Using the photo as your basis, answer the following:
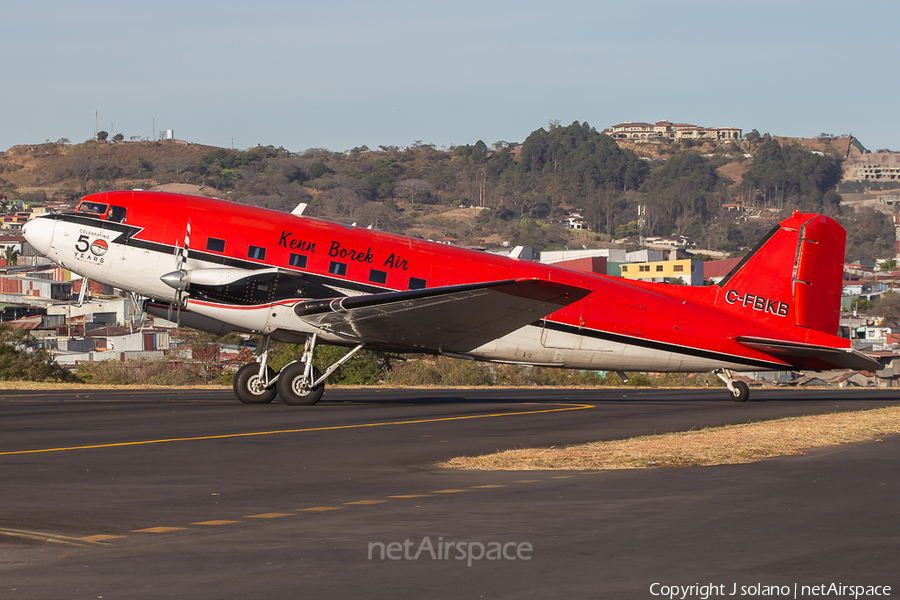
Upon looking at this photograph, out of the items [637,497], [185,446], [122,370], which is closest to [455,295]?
[185,446]

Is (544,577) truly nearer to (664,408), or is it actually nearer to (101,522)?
(101,522)

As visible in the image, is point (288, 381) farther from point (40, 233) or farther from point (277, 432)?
point (40, 233)

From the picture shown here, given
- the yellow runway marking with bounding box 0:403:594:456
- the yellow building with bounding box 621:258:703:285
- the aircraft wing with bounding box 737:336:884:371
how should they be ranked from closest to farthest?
the yellow runway marking with bounding box 0:403:594:456 < the aircraft wing with bounding box 737:336:884:371 < the yellow building with bounding box 621:258:703:285

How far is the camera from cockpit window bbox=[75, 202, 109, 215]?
79.9 ft

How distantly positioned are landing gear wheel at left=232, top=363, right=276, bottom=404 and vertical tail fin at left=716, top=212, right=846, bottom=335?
13655mm

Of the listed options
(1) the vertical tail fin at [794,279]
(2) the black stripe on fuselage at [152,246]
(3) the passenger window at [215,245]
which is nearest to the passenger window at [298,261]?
(2) the black stripe on fuselage at [152,246]

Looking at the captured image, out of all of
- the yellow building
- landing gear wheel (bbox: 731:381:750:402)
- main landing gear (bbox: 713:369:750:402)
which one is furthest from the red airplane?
the yellow building

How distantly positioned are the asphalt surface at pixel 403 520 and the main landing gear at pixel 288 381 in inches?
233

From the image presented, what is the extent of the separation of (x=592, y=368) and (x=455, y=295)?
644 centimetres

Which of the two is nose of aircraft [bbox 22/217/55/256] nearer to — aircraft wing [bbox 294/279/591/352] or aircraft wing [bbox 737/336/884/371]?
aircraft wing [bbox 294/279/591/352]

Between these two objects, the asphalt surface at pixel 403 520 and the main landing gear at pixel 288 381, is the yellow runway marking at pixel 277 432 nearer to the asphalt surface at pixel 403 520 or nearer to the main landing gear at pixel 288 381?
the asphalt surface at pixel 403 520

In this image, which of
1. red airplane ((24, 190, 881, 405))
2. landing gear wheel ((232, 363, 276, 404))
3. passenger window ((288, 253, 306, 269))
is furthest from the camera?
landing gear wheel ((232, 363, 276, 404))

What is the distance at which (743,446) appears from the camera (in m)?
16.1

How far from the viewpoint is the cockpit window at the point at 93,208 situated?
24359mm
